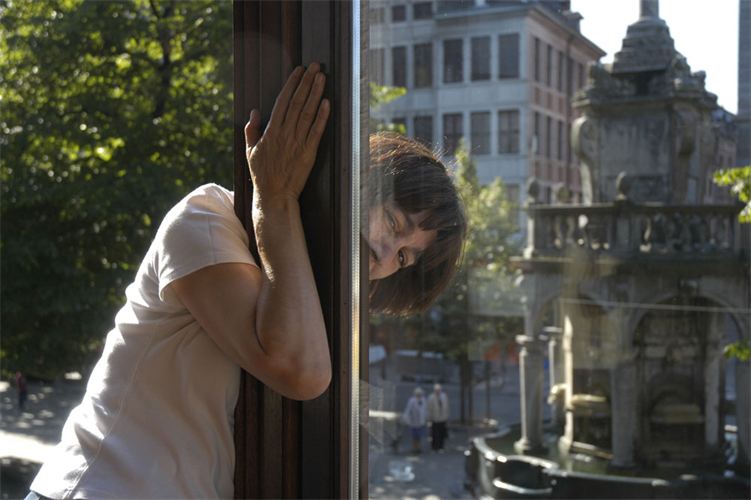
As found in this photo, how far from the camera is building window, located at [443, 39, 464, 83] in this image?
3822 mm

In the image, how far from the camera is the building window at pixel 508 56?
377 cm

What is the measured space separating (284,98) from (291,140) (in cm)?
4

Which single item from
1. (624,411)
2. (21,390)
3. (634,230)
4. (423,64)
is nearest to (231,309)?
(423,64)

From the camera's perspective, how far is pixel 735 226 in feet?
10.4

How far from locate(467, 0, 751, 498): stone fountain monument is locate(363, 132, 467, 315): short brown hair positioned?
1.48m

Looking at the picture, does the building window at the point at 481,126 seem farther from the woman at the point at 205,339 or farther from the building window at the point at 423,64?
the woman at the point at 205,339

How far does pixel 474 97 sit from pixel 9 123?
10.1ft

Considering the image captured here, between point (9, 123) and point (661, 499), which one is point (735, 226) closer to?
point (661, 499)

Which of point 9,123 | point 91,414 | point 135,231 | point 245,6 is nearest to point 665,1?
point 245,6

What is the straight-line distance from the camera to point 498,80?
405cm

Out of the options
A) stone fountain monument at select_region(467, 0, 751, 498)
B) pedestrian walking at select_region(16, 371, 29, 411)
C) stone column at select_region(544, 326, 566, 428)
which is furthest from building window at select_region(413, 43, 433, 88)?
pedestrian walking at select_region(16, 371, 29, 411)

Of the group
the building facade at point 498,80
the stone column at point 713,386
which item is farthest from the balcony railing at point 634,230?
the stone column at point 713,386

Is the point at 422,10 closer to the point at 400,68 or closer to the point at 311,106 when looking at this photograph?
the point at 400,68

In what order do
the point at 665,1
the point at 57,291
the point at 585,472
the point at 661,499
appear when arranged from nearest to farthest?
the point at 665,1, the point at 661,499, the point at 585,472, the point at 57,291
